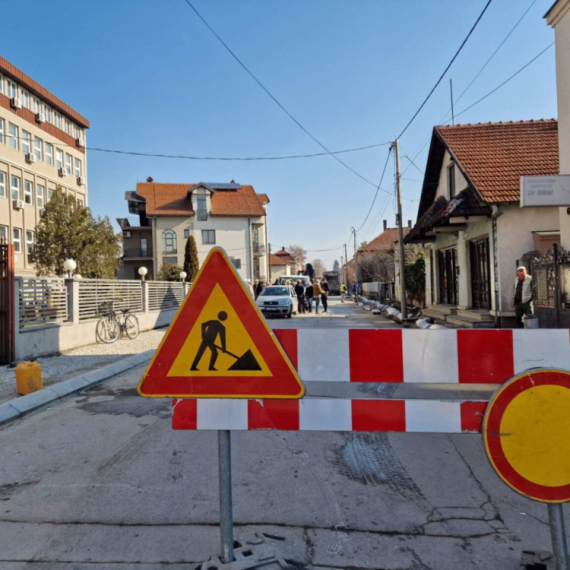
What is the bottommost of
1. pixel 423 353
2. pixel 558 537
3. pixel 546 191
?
pixel 558 537

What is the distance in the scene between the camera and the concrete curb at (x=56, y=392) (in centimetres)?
574

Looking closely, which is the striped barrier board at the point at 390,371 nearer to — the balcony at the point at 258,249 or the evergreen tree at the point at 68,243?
the evergreen tree at the point at 68,243

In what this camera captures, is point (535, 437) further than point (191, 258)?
No

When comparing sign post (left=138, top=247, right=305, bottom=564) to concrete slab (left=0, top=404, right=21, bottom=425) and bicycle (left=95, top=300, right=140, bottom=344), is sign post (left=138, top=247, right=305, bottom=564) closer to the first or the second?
concrete slab (left=0, top=404, right=21, bottom=425)

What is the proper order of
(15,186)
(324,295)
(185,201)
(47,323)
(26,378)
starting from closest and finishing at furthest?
(26,378)
(47,323)
(324,295)
(15,186)
(185,201)

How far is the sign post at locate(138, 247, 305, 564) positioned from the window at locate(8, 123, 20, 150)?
104 feet

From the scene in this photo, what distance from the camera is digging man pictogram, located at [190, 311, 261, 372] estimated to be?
7.59 ft

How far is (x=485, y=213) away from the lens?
12867 millimetres

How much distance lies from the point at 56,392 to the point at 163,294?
43.6ft

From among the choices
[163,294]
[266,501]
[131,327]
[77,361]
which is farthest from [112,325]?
[266,501]

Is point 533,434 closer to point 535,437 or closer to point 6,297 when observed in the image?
point 535,437

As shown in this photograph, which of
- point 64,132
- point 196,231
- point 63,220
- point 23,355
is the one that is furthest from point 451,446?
point 196,231

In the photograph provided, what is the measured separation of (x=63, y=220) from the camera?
27016 mm

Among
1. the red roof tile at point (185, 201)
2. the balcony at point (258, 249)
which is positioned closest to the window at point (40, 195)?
the red roof tile at point (185, 201)
